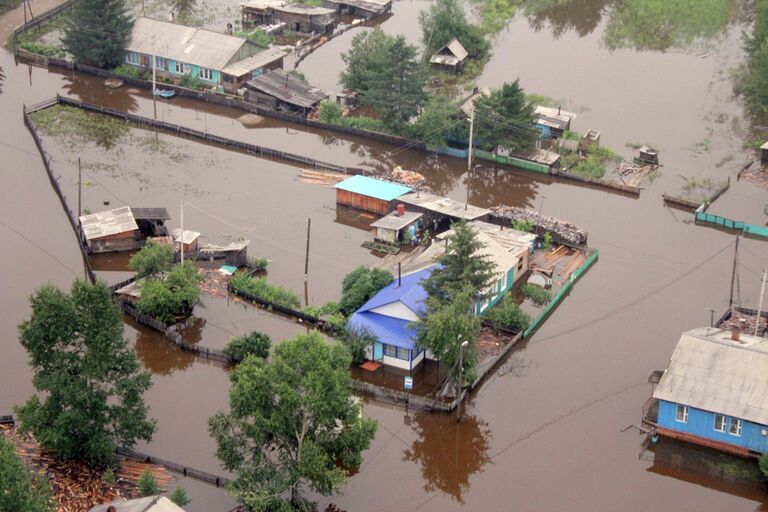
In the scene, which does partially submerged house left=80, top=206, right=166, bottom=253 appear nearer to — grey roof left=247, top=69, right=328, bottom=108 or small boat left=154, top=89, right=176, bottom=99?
grey roof left=247, top=69, right=328, bottom=108

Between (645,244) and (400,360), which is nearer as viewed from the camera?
(400,360)

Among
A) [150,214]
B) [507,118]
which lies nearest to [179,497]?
[150,214]

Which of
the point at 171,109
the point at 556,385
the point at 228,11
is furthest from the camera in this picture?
the point at 228,11

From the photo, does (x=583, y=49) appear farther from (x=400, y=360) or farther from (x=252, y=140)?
(x=400, y=360)

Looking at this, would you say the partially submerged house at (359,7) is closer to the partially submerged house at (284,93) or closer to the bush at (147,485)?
the partially submerged house at (284,93)

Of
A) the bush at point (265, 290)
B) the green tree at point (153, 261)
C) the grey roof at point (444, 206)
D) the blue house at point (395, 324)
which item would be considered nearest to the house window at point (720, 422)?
the blue house at point (395, 324)

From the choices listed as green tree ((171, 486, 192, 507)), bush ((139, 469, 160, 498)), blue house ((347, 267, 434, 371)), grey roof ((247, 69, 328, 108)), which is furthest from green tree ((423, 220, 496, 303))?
grey roof ((247, 69, 328, 108))

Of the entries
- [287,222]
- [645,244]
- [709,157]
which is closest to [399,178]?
[287,222]

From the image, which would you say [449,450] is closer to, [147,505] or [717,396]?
[717,396]
